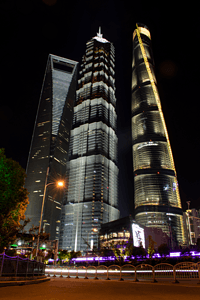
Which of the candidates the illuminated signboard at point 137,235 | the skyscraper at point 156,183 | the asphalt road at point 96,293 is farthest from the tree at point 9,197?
the skyscraper at point 156,183

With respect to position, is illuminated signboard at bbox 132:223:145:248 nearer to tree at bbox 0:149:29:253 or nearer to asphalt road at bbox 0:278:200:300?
tree at bbox 0:149:29:253

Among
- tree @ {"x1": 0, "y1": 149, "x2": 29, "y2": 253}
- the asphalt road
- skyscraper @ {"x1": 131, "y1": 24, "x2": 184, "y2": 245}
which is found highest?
skyscraper @ {"x1": 131, "y1": 24, "x2": 184, "y2": 245}

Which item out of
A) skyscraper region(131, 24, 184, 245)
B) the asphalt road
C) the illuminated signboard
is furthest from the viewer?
skyscraper region(131, 24, 184, 245)

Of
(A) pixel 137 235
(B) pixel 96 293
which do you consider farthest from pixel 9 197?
(A) pixel 137 235

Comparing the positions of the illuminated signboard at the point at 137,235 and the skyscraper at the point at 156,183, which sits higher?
the skyscraper at the point at 156,183

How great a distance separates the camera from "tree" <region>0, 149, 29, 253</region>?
93.6ft

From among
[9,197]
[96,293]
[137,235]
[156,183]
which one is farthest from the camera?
[156,183]

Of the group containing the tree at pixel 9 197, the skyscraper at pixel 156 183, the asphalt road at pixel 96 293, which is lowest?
the asphalt road at pixel 96 293

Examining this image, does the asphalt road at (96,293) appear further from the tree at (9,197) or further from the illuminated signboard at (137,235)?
the illuminated signboard at (137,235)

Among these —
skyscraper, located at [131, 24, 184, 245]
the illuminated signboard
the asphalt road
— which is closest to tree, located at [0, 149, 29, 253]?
the asphalt road

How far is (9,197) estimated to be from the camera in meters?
28.9

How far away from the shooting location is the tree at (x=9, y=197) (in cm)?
2852

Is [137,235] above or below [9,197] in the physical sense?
above

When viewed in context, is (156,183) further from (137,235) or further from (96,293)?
(96,293)
